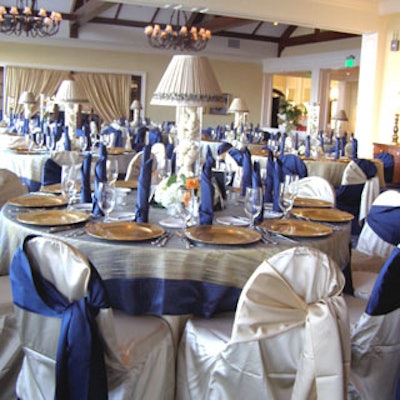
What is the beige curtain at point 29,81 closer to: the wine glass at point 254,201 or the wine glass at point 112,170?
the wine glass at point 112,170

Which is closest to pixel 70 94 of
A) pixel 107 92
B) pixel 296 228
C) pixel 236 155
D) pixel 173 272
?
pixel 236 155

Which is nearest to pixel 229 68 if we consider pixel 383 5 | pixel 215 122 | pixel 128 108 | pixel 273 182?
pixel 215 122

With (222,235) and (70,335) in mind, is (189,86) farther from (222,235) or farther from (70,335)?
(70,335)

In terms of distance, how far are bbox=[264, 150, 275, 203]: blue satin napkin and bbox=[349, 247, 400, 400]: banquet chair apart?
50.8 inches

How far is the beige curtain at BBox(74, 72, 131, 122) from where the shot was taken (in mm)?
16172

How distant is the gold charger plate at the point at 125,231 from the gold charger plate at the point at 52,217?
12 centimetres

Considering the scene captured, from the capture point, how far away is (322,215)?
3107 mm

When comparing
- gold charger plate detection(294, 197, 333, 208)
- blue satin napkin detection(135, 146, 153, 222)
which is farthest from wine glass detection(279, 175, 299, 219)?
blue satin napkin detection(135, 146, 153, 222)

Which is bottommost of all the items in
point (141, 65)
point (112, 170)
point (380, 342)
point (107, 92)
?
point (380, 342)

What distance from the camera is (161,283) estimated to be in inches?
90.9

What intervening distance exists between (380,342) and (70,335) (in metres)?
1.25

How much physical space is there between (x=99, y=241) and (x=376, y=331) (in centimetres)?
123

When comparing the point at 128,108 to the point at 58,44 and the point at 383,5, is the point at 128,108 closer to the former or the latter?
the point at 58,44

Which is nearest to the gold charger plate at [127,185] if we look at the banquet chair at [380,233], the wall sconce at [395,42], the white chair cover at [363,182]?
the banquet chair at [380,233]
